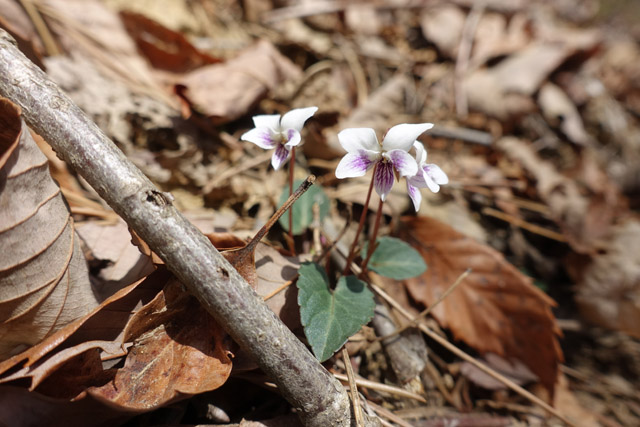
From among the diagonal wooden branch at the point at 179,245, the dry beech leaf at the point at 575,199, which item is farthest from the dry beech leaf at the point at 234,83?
the dry beech leaf at the point at 575,199

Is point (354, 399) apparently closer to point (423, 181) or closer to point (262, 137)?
point (423, 181)

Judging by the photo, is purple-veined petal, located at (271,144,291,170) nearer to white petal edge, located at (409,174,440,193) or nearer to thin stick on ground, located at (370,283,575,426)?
white petal edge, located at (409,174,440,193)

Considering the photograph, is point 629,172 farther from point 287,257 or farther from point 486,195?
point 287,257

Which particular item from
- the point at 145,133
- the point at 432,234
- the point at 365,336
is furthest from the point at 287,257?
the point at 145,133

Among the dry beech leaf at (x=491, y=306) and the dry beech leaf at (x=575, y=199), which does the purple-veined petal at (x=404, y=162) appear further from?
Result: the dry beech leaf at (x=575, y=199)

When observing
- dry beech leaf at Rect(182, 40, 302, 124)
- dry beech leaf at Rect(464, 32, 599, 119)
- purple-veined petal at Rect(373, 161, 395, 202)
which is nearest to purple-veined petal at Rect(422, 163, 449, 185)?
purple-veined petal at Rect(373, 161, 395, 202)
